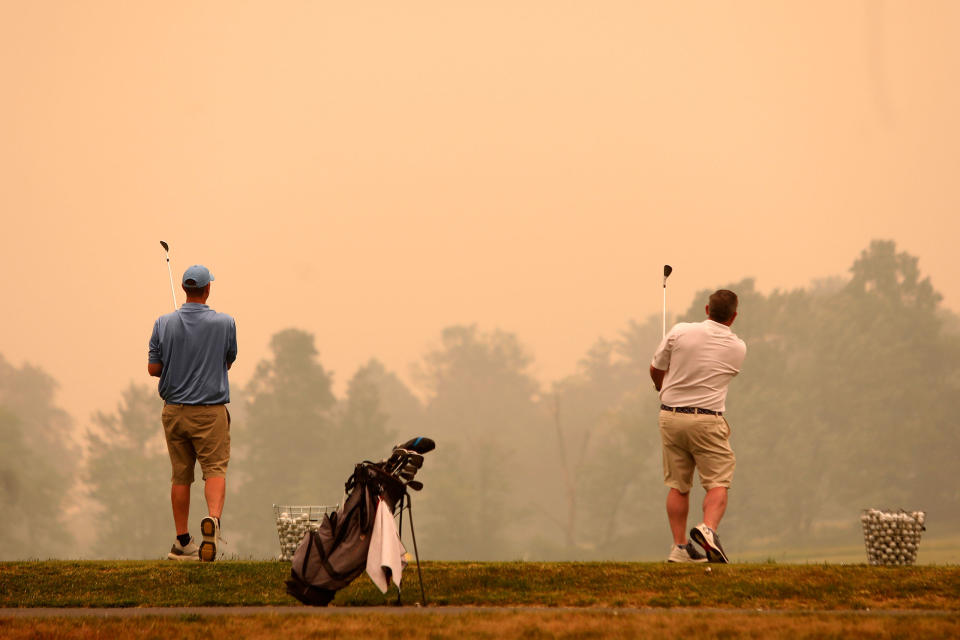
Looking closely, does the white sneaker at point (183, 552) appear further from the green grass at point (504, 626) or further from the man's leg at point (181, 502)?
the green grass at point (504, 626)

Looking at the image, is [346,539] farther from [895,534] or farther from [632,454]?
[632,454]

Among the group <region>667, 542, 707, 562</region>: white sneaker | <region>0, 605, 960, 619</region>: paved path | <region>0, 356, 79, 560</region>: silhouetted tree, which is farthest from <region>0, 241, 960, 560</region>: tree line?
<region>0, 605, 960, 619</region>: paved path

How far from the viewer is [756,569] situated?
1068 cm

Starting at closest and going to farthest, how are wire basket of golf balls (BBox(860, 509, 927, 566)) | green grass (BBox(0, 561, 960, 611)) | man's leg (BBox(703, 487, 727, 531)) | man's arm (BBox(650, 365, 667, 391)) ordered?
green grass (BBox(0, 561, 960, 611)) → man's leg (BBox(703, 487, 727, 531)) → man's arm (BBox(650, 365, 667, 391)) → wire basket of golf balls (BBox(860, 509, 927, 566))

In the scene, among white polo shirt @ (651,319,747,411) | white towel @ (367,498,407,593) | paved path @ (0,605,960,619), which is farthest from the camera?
white polo shirt @ (651,319,747,411)

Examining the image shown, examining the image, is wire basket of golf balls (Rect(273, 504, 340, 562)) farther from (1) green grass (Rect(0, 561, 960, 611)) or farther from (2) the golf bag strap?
(2) the golf bag strap

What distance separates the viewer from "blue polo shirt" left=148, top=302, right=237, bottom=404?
39.8 feet

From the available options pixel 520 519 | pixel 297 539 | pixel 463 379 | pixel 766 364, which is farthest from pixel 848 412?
pixel 297 539

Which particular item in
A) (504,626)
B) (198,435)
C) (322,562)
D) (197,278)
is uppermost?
(197,278)

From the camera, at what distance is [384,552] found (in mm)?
9375

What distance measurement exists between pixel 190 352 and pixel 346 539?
3.30 metres

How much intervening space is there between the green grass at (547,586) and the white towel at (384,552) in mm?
619

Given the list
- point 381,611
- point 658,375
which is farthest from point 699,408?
point 381,611

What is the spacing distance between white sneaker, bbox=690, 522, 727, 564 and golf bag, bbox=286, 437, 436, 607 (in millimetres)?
3067
